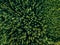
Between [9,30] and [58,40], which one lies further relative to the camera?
[58,40]

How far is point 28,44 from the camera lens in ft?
20.5

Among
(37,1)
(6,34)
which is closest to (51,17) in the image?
(37,1)

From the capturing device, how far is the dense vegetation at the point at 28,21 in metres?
5.88

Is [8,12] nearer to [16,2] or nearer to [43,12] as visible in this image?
[16,2]

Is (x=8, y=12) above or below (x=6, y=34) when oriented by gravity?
above

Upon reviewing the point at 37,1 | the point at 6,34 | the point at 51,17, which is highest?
the point at 37,1

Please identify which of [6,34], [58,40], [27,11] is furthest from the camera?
[58,40]

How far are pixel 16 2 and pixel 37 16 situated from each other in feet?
2.72

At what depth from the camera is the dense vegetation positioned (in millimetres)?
5879

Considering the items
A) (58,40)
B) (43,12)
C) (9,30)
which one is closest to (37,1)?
(43,12)

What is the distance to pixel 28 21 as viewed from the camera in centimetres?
591

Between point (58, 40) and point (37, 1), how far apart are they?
1.84 meters

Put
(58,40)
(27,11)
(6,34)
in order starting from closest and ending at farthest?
(27,11), (6,34), (58,40)

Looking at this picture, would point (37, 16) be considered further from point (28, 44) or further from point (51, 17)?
point (28, 44)
